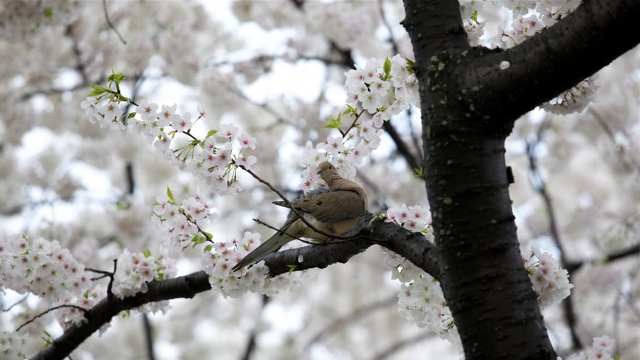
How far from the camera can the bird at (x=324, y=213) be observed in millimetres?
3119

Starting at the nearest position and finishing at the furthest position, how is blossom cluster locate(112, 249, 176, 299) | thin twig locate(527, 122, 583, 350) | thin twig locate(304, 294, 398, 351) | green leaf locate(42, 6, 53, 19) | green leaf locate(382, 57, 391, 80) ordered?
green leaf locate(382, 57, 391, 80) < blossom cluster locate(112, 249, 176, 299) < green leaf locate(42, 6, 53, 19) < thin twig locate(527, 122, 583, 350) < thin twig locate(304, 294, 398, 351)

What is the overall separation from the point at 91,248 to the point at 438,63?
584cm

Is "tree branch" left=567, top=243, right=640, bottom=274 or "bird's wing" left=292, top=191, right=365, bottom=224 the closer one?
"bird's wing" left=292, top=191, right=365, bottom=224

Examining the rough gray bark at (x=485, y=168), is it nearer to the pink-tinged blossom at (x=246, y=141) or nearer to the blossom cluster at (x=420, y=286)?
the blossom cluster at (x=420, y=286)

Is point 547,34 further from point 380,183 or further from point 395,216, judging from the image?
point 380,183

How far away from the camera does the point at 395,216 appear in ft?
10.0

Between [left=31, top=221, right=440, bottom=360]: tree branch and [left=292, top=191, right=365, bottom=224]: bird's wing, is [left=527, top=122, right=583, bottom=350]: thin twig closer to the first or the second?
[left=292, top=191, right=365, bottom=224]: bird's wing

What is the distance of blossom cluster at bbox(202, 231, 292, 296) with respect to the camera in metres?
3.14

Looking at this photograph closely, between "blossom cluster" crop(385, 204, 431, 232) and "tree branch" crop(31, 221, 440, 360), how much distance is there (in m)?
0.30

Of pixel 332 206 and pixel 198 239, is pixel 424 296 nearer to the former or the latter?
pixel 332 206

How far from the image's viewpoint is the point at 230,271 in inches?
123

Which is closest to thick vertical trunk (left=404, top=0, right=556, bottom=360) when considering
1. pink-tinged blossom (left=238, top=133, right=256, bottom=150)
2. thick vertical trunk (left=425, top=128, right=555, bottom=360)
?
thick vertical trunk (left=425, top=128, right=555, bottom=360)

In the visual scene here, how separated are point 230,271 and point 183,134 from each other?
56 cm

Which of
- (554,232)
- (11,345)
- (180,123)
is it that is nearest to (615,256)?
(554,232)
